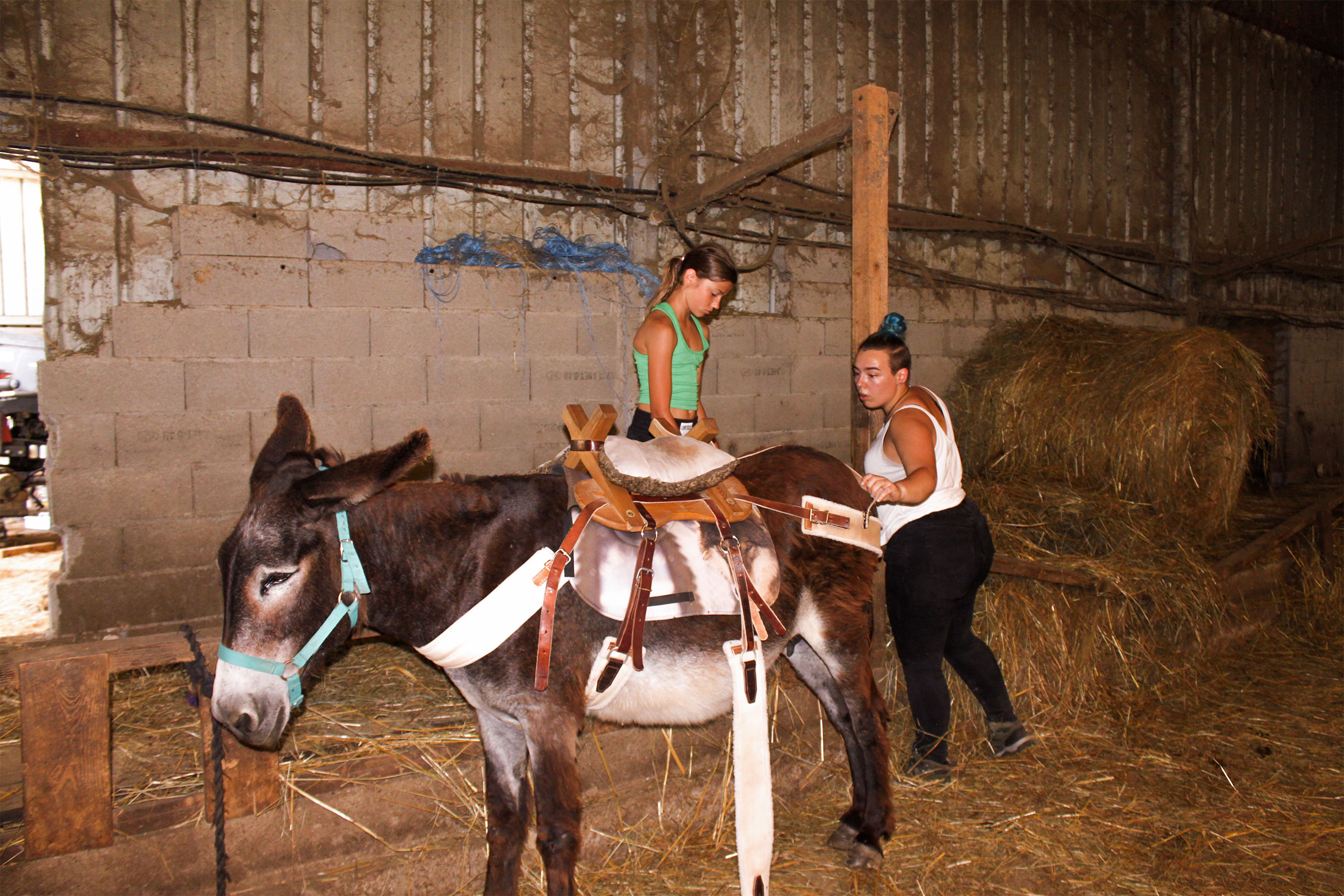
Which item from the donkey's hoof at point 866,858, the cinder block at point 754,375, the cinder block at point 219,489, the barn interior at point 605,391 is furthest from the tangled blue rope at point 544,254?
Result: the donkey's hoof at point 866,858

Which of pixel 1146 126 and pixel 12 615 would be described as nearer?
pixel 12 615

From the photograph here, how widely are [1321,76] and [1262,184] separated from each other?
2.09m

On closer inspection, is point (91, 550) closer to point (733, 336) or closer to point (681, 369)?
point (681, 369)

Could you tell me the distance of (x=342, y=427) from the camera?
4684 mm

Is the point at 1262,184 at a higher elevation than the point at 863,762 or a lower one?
higher

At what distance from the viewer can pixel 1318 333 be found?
967cm

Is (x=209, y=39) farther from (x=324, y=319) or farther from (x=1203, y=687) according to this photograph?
(x=1203, y=687)

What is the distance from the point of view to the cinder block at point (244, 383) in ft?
14.2

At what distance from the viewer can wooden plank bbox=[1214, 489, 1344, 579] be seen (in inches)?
192

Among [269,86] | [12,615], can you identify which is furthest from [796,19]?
[12,615]

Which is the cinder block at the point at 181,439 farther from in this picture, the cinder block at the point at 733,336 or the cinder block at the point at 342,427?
the cinder block at the point at 733,336

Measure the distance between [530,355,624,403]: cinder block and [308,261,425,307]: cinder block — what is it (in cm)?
85

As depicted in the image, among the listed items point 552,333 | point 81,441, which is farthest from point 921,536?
point 81,441

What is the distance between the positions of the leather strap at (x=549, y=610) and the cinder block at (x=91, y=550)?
3.27 m
